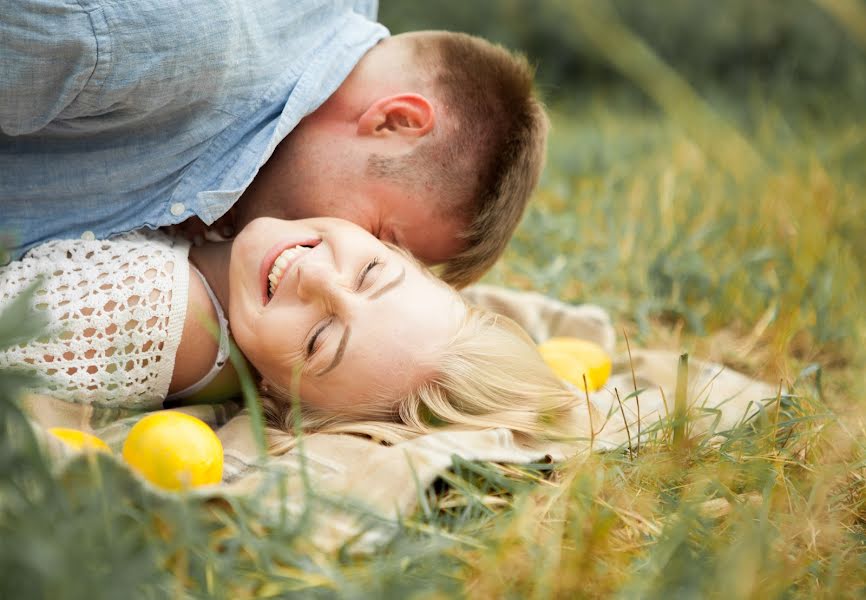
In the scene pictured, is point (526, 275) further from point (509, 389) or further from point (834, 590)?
point (834, 590)

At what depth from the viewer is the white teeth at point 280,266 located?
1.79 m

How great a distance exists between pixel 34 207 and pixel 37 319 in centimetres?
97

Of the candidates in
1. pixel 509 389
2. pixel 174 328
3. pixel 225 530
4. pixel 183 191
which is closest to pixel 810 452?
→ pixel 509 389

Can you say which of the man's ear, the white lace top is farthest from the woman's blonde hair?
the man's ear

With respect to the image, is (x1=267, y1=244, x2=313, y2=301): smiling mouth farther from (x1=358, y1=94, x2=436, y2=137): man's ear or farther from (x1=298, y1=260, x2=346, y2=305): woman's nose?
(x1=358, y1=94, x2=436, y2=137): man's ear

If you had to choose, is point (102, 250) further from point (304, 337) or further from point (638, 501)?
point (638, 501)

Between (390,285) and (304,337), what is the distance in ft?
0.61

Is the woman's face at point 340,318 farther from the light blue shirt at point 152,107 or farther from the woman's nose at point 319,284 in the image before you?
the light blue shirt at point 152,107

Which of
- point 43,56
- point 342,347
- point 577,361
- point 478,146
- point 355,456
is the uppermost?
point 43,56

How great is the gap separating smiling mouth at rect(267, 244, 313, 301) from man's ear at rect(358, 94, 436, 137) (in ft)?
1.28

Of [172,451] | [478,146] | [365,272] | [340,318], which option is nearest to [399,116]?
[478,146]

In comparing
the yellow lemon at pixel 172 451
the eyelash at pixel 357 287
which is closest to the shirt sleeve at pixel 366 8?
the eyelash at pixel 357 287

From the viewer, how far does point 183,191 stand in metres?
1.95

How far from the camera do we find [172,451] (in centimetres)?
148
